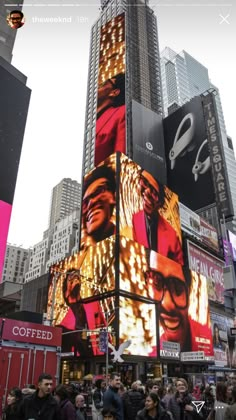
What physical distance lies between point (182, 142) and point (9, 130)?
41.0 metres

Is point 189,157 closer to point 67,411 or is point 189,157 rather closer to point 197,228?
point 197,228

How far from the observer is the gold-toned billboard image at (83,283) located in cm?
3641

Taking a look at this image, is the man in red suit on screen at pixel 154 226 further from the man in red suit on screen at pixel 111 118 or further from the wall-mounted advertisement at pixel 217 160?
the man in red suit on screen at pixel 111 118

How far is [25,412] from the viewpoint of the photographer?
4520 mm

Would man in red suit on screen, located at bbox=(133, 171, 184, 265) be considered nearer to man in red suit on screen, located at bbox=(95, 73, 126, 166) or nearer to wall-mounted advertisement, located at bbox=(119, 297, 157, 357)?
wall-mounted advertisement, located at bbox=(119, 297, 157, 357)

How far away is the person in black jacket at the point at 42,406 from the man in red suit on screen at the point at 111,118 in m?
51.8

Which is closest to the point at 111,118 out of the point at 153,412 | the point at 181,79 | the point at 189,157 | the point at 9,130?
the point at 189,157

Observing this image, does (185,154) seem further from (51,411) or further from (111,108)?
(51,411)

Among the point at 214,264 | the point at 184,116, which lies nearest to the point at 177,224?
the point at 214,264

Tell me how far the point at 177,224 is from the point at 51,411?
149 feet

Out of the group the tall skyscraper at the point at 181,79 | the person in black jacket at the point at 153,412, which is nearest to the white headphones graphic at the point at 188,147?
the person in black jacket at the point at 153,412

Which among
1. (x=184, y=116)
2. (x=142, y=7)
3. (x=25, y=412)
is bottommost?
Answer: (x=25, y=412)

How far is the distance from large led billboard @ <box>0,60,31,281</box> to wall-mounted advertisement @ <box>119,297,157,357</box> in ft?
67.7

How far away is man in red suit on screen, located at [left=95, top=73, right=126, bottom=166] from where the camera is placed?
56.3 m
